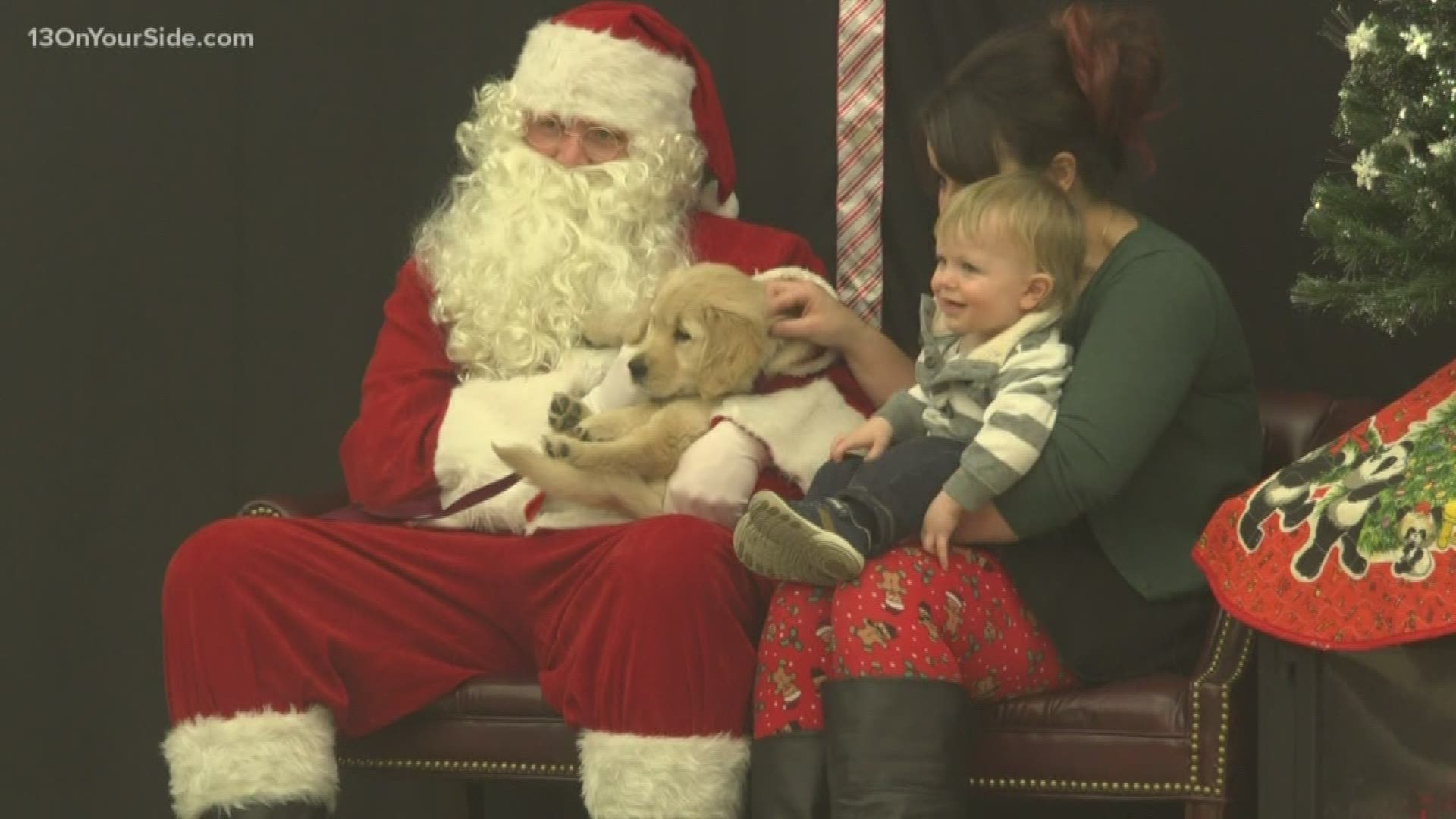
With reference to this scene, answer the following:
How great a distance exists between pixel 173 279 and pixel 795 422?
5.91 ft

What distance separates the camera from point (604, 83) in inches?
157

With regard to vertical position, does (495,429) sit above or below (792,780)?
above

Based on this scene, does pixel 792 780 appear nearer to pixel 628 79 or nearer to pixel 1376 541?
pixel 1376 541

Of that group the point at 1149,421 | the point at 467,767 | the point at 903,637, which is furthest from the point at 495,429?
the point at 1149,421

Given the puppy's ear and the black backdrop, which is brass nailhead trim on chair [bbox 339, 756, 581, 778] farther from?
the black backdrop

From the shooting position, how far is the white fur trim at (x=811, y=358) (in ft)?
12.0

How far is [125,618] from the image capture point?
473cm

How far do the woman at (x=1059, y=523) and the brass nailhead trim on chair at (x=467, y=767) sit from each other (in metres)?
0.44

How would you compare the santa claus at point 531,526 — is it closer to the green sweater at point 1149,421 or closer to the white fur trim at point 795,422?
the white fur trim at point 795,422

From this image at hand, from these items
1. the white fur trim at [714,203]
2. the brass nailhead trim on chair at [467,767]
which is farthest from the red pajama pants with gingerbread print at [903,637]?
the white fur trim at [714,203]

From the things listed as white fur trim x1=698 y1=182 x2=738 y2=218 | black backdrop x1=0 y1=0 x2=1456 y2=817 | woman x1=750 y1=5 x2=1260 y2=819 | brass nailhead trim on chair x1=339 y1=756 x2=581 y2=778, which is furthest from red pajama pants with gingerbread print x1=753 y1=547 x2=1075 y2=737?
black backdrop x1=0 y1=0 x2=1456 y2=817

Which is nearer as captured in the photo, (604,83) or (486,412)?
(486,412)

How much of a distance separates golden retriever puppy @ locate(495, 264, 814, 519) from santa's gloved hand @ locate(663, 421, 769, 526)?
52 mm

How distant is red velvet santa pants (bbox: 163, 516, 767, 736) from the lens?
10.7ft
